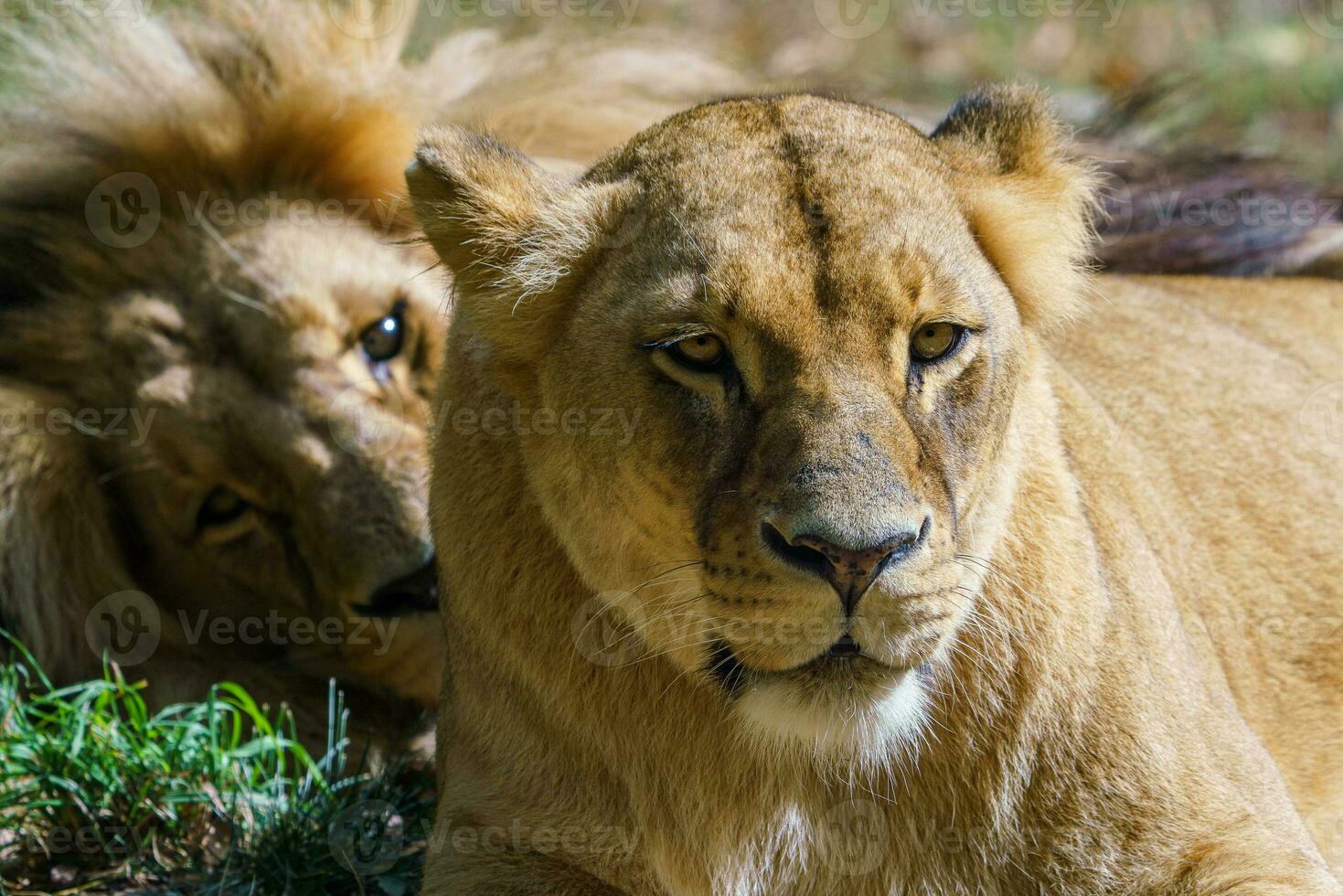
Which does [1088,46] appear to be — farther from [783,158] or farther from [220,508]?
[783,158]

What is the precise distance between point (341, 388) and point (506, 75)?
4.16 feet

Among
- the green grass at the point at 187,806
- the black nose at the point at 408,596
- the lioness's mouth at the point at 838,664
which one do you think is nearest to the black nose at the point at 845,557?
the lioness's mouth at the point at 838,664

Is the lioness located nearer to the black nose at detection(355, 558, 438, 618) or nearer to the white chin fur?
the white chin fur

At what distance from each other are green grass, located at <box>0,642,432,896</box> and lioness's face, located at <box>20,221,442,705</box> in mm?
247

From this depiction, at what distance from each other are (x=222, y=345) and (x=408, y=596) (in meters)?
0.81

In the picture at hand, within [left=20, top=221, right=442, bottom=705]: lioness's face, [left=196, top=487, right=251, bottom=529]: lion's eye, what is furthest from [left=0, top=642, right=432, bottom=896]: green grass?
[left=196, top=487, right=251, bottom=529]: lion's eye

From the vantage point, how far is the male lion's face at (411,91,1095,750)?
92.3 inches

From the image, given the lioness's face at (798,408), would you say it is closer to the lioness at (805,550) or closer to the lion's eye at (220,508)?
the lioness at (805,550)

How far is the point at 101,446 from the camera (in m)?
4.21

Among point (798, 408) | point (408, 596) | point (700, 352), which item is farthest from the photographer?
point (408, 596)

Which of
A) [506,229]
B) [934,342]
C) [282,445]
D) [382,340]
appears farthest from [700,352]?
[382,340]

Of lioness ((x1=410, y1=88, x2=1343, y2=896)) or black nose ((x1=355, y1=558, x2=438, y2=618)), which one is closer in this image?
lioness ((x1=410, y1=88, x2=1343, y2=896))

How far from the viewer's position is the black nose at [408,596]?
12.6 ft

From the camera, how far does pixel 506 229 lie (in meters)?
2.79
